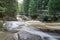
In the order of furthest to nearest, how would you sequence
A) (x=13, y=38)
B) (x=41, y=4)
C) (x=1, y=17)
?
(x=41, y=4), (x=1, y=17), (x=13, y=38)

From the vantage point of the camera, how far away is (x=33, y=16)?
29.3 metres

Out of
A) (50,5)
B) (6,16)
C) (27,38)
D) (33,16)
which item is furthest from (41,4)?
(27,38)

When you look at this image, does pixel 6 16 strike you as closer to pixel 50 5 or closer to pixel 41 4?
pixel 50 5

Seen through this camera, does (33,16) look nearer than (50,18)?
No

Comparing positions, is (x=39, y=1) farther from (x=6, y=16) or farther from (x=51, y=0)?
(x=6, y=16)

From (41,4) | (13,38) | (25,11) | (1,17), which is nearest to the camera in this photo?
(13,38)

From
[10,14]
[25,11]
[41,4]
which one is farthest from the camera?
[25,11]

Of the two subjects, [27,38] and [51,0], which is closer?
[27,38]

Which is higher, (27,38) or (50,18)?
(27,38)

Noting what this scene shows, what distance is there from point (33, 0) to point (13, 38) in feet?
75.2

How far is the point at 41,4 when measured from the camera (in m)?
28.0

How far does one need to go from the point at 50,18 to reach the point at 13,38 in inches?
485

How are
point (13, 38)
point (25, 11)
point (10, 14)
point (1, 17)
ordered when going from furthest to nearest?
point (25, 11) → point (10, 14) → point (1, 17) → point (13, 38)

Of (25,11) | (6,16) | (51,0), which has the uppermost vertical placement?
(51,0)
